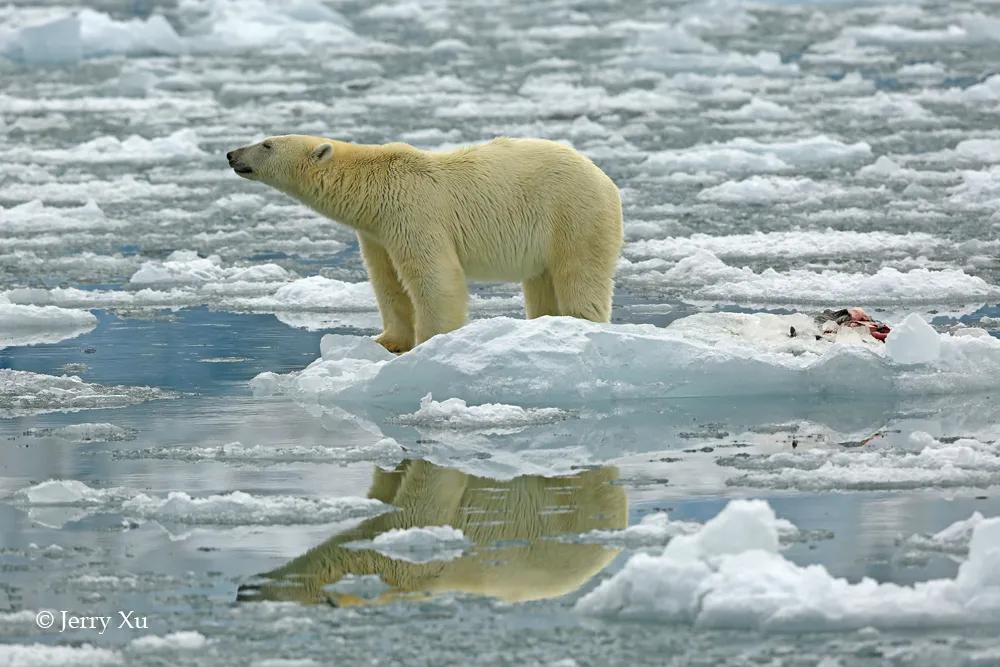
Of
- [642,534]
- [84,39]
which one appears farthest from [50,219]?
[84,39]

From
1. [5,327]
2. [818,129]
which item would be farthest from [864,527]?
[818,129]

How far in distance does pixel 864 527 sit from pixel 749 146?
32.5 ft

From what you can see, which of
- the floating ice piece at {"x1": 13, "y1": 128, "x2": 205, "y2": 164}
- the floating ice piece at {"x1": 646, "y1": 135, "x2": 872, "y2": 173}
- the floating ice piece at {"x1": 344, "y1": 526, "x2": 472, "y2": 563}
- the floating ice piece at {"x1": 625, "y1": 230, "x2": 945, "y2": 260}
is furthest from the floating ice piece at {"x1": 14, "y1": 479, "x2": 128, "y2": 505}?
the floating ice piece at {"x1": 13, "y1": 128, "x2": 205, "y2": 164}

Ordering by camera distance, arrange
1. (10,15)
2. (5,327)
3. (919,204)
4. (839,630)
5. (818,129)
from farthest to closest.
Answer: (10,15) → (818,129) → (919,204) → (5,327) → (839,630)

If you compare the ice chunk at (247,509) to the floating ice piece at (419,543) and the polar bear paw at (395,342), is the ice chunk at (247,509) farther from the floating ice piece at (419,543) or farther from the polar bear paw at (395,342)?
the polar bear paw at (395,342)

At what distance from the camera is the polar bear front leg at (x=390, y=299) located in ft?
→ 23.2

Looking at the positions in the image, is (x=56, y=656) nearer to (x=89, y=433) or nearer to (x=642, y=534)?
(x=642, y=534)

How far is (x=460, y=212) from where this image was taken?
270 inches

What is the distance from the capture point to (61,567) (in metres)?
4.48

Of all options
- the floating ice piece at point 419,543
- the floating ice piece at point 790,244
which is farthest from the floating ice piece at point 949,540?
the floating ice piece at point 790,244

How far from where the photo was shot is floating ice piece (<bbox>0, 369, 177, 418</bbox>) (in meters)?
6.49

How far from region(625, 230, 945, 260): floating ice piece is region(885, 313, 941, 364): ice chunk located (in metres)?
3.57

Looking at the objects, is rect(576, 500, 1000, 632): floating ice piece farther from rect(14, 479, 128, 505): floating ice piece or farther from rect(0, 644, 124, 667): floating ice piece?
rect(14, 479, 128, 505): floating ice piece

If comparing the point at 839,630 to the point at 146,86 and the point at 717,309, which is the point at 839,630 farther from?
the point at 146,86
